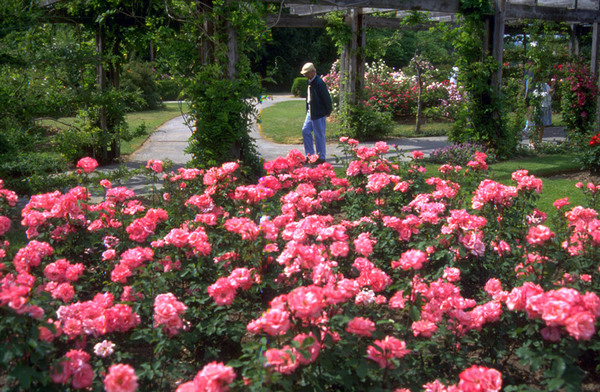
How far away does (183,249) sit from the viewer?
3.06 m

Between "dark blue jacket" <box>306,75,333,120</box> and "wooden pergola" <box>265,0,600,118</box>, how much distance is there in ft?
3.86

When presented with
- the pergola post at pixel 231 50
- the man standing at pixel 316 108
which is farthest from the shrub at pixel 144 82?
the pergola post at pixel 231 50

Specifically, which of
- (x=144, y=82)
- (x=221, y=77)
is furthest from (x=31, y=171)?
(x=144, y=82)

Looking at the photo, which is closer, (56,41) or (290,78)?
(56,41)

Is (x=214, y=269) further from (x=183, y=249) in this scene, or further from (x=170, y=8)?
(x=170, y=8)

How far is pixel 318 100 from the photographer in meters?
8.29

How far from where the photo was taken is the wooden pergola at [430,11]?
887 centimetres

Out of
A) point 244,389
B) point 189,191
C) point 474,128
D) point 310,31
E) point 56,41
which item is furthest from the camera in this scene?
point 310,31

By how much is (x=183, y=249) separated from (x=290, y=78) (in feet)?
96.4

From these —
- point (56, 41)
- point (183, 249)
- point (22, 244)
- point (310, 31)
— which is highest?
point (310, 31)

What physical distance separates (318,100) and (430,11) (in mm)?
2506

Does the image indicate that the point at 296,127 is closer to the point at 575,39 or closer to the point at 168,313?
the point at 575,39

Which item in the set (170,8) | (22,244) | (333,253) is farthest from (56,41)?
(333,253)

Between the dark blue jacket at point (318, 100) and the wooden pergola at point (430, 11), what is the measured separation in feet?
3.86
